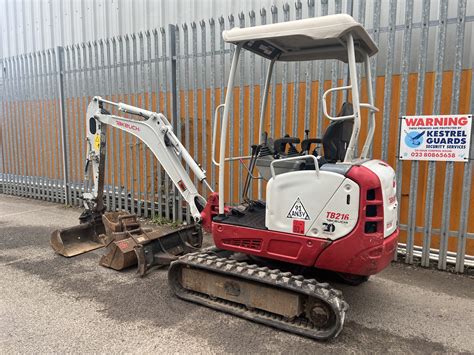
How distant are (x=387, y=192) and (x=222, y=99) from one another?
3.80m

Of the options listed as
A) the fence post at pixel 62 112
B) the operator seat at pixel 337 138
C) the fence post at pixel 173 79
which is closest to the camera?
the operator seat at pixel 337 138

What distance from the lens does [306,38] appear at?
349cm

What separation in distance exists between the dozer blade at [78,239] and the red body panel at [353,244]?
122 inches

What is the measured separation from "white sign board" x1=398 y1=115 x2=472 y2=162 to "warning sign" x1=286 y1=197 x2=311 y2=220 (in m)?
2.36

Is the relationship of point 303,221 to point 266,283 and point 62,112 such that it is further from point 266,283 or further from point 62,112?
point 62,112

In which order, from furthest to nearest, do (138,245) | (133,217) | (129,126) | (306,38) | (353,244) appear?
1. (133,217)
2. (129,126)
3. (138,245)
4. (306,38)
5. (353,244)

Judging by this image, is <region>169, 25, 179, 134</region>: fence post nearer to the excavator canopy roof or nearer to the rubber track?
the excavator canopy roof

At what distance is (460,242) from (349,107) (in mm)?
2553

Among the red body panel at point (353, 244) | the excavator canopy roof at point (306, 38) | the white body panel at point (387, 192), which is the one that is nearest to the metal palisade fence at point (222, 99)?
the excavator canopy roof at point (306, 38)

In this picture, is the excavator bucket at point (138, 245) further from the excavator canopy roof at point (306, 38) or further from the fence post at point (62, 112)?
the fence post at point (62, 112)

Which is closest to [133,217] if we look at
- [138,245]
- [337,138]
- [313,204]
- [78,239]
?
[138,245]

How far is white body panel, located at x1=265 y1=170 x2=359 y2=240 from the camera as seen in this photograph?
317 cm

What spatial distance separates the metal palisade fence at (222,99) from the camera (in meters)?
4.79

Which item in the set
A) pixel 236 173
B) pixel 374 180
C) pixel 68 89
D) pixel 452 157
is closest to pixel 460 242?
pixel 452 157
